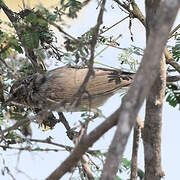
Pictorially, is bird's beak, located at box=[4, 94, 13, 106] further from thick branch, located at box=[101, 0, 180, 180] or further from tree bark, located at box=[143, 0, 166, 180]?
thick branch, located at box=[101, 0, 180, 180]

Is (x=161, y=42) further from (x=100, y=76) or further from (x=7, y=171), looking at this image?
(x=100, y=76)

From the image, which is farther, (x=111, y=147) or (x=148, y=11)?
(x=148, y=11)

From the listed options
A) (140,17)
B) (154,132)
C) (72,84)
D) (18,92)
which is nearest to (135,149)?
(154,132)

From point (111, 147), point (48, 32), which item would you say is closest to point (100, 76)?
point (48, 32)

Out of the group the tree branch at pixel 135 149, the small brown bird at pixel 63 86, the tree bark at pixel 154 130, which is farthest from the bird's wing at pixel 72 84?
the tree bark at pixel 154 130

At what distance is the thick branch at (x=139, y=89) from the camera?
2.85 feet

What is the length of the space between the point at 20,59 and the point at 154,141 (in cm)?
61

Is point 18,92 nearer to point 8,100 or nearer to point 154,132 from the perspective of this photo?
point 8,100

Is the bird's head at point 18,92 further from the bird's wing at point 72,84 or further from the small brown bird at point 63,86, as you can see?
the bird's wing at point 72,84

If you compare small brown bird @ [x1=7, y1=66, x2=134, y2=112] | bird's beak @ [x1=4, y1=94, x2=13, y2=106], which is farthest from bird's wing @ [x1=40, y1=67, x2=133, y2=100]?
bird's beak @ [x1=4, y1=94, x2=13, y2=106]

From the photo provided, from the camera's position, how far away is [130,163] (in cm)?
211

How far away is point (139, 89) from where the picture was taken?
875mm

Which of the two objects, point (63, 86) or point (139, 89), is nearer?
point (139, 89)

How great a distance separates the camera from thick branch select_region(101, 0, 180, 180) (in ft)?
2.85
